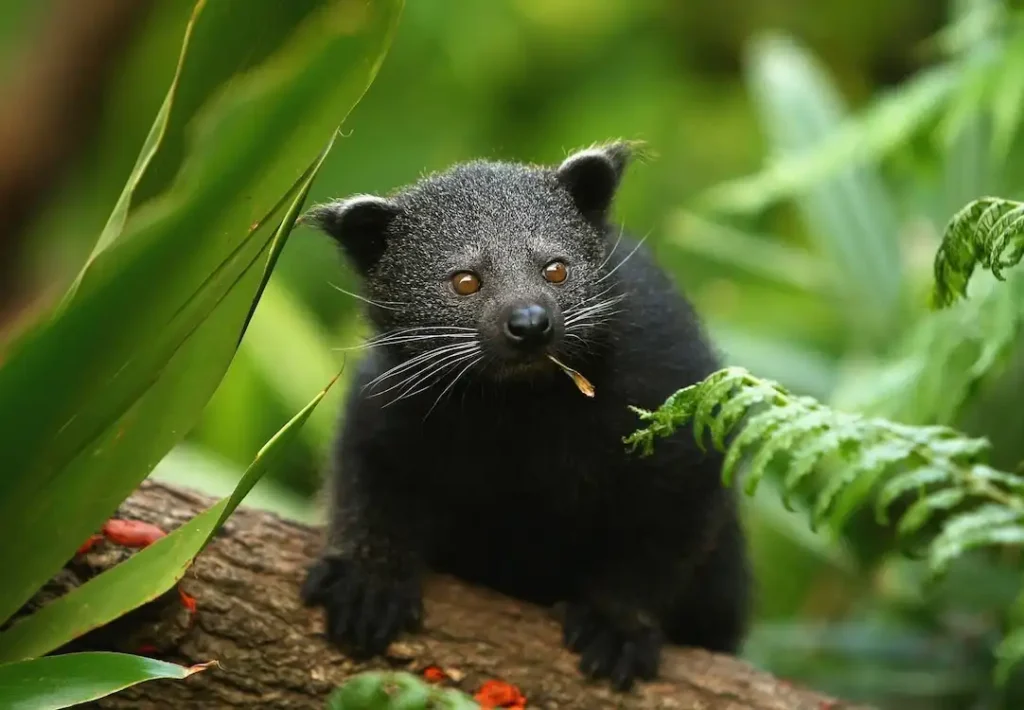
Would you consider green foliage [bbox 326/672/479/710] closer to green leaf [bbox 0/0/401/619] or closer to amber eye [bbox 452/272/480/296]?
green leaf [bbox 0/0/401/619]

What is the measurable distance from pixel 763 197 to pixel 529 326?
2095mm

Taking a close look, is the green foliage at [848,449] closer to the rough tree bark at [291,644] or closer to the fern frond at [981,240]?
the fern frond at [981,240]

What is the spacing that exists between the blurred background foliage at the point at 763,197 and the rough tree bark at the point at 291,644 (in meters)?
0.69

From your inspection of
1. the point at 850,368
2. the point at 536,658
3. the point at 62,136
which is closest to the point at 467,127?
the point at 62,136

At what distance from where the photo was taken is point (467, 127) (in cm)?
793

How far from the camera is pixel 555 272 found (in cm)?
308

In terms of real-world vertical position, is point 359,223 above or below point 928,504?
above

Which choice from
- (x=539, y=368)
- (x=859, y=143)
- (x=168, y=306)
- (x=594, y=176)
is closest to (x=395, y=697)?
(x=168, y=306)

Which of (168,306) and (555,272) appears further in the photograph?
(555,272)

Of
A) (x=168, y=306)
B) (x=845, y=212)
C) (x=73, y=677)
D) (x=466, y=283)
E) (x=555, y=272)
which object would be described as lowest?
(x=73, y=677)

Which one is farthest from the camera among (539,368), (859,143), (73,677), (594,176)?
(859,143)

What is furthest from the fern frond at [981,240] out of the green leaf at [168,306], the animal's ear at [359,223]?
the animal's ear at [359,223]

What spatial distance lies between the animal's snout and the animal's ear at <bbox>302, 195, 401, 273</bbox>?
62 cm

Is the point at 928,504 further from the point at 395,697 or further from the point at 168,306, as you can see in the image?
the point at 168,306
